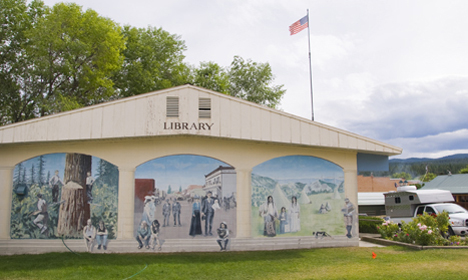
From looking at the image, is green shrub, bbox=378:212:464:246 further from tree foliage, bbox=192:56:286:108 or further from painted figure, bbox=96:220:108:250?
tree foliage, bbox=192:56:286:108

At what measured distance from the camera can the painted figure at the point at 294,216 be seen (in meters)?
14.8

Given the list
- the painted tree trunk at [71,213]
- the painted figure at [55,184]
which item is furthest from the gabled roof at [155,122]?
the painted tree trunk at [71,213]

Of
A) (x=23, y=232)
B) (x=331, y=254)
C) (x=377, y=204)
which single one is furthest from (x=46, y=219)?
(x=377, y=204)

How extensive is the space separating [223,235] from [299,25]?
43.1ft

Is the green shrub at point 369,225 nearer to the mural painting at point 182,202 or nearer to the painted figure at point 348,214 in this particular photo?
the painted figure at point 348,214

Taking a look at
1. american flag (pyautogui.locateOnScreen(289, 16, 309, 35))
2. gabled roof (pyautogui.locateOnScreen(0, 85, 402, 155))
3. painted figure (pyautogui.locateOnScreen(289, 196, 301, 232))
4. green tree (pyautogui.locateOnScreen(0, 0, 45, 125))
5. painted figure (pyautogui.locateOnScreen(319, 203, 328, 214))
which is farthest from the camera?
green tree (pyautogui.locateOnScreen(0, 0, 45, 125))

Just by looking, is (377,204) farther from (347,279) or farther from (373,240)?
(347,279)

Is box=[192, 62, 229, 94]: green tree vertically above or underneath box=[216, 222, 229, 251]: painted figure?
above

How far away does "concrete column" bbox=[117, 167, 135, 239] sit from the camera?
14.0 meters

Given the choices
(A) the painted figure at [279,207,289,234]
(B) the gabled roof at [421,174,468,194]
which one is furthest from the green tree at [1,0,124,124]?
(B) the gabled roof at [421,174,468,194]

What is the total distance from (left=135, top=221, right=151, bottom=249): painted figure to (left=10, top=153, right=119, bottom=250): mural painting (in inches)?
34.1

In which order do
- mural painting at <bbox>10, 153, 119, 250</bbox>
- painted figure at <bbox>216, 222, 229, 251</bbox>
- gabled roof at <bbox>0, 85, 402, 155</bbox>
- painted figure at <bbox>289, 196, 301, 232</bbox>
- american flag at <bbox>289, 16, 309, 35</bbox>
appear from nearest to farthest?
gabled roof at <bbox>0, 85, 402, 155</bbox> → mural painting at <bbox>10, 153, 119, 250</bbox> → painted figure at <bbox>216, 222, 229, 251</bbox> → painted figure at <bbox>289, 196, 301, 232</bbox> → american flag at <bbox>289, 16, 309, 35</bbox>

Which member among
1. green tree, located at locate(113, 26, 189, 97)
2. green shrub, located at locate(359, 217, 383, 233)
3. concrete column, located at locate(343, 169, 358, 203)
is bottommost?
green shrub, located at locate(359, 217, 383, 233)

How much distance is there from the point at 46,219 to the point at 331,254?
9775mm
